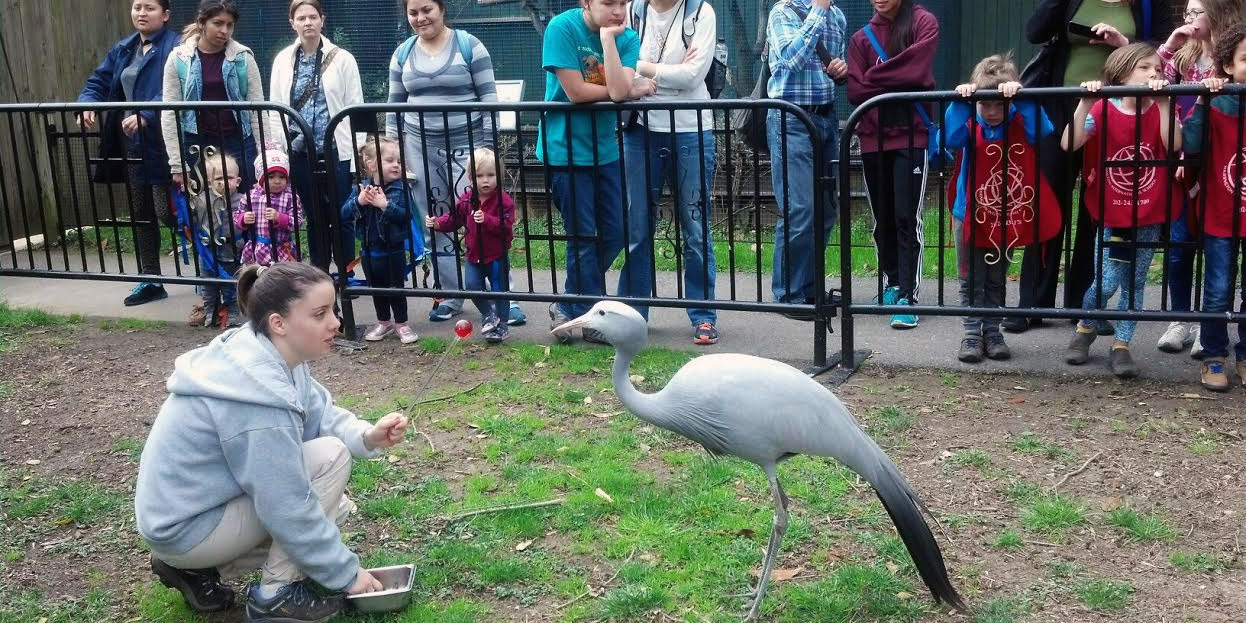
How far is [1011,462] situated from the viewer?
4922mm

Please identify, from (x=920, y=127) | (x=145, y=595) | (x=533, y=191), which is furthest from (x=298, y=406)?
(x=533, y=191)

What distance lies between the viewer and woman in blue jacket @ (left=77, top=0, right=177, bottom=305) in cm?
783

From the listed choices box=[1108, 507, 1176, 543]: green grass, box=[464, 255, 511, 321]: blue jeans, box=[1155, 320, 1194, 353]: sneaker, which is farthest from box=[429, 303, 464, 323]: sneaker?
box=[1108, 507, 1176, 543]: green grass

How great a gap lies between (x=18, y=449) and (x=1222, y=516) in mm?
5085

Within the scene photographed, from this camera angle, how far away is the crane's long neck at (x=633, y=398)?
3.65 m

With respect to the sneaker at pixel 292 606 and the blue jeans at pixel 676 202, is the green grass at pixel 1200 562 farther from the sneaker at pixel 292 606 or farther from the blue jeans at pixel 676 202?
the blue jeans at pixel 676 202

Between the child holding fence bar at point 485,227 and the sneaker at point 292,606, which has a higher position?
the child holding fence bar at point 485,227

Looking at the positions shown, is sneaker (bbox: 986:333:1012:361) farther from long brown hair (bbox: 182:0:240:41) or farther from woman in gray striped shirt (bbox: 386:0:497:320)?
long brown hair (bbox: 182:0:240:41)

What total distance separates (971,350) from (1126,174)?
3.82ft

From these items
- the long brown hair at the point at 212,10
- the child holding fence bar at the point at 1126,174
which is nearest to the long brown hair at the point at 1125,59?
the child holding fence bar at the point at 1126,174

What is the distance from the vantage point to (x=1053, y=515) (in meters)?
4.37

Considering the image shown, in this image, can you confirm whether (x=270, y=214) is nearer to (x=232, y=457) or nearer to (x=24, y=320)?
(x=24, y=320)

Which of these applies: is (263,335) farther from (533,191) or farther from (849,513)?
(533,191)

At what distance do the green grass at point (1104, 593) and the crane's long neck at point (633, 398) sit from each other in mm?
1447
